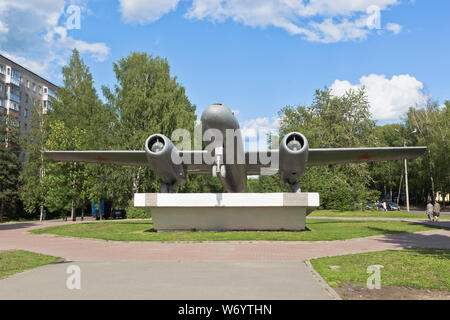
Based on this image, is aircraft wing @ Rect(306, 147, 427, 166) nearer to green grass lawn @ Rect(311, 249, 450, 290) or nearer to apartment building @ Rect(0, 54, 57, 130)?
green grass lawn @ Rect(311, 249, 450, 290)

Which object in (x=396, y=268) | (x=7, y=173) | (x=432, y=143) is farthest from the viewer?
(x=432, y=143)

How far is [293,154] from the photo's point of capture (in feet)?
44.8

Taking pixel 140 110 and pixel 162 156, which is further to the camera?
pixel 140 110

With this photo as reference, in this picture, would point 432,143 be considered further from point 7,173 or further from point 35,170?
point 7,173

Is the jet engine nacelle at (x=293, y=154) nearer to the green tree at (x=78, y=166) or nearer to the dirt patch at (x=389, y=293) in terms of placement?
the dirt patch at (x=389, y=293)

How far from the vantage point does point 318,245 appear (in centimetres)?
1132

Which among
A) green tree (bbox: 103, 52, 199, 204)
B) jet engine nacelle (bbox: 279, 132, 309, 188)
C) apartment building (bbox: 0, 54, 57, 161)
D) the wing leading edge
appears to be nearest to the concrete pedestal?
jet engine nacelle (bbox: 279, 132, 309, 188)

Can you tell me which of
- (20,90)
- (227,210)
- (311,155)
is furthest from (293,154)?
(20,90)

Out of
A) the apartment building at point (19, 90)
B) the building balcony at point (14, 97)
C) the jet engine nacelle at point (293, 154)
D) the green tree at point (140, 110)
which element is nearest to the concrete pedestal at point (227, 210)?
the jet engine nacelle at point (293, 154)

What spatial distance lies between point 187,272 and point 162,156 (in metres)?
7.97

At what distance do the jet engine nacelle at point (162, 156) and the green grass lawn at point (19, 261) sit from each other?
5.81 m

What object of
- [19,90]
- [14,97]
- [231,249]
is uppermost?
[19,90]

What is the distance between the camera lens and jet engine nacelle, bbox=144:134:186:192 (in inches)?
558
